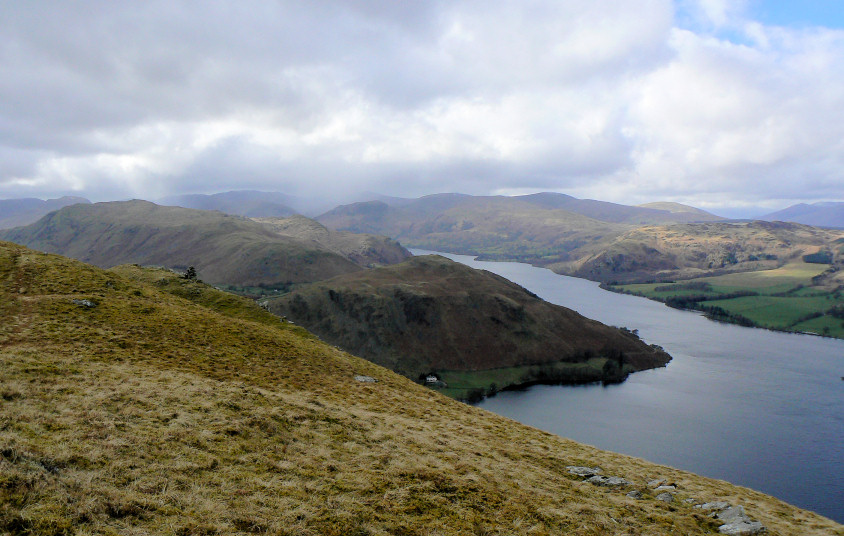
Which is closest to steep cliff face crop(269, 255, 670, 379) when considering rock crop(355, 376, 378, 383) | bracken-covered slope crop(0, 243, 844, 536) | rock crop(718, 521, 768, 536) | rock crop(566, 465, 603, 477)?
rock crop(355, 376, 378, 383)

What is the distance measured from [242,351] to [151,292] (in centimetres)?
2042

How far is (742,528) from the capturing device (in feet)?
79.7

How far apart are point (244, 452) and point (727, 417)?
145m

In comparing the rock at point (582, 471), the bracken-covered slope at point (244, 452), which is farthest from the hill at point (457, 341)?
the rock at point (582, 471)

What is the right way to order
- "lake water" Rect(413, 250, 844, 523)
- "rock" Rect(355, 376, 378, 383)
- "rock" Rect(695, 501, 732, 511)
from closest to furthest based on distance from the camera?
"rock" Rect(695, 501, 732, 511) < "rock" Rect(355, 376, 378, 383) < "lake water" Rect(413, 250, 844, 523)

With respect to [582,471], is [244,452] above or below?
above

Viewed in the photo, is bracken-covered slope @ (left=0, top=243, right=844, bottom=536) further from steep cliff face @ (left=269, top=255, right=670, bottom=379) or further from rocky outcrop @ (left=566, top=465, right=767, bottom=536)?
steep cliff face @ (left=269, top=255, right=670, bottom=379)

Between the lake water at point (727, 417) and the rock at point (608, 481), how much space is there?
275 feet

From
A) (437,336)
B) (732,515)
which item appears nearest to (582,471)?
(732,515)

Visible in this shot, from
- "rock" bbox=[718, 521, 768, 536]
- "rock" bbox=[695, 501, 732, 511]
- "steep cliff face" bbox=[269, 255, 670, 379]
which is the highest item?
"rock" bbox=[718, 521, 768, 536]

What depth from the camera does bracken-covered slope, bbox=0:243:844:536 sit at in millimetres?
15359

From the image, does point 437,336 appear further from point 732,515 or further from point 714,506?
point 732,515

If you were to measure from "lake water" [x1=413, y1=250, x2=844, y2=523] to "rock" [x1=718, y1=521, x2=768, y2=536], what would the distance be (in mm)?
84268

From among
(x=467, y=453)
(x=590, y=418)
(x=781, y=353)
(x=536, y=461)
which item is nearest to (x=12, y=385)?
(x=467, y=453)
